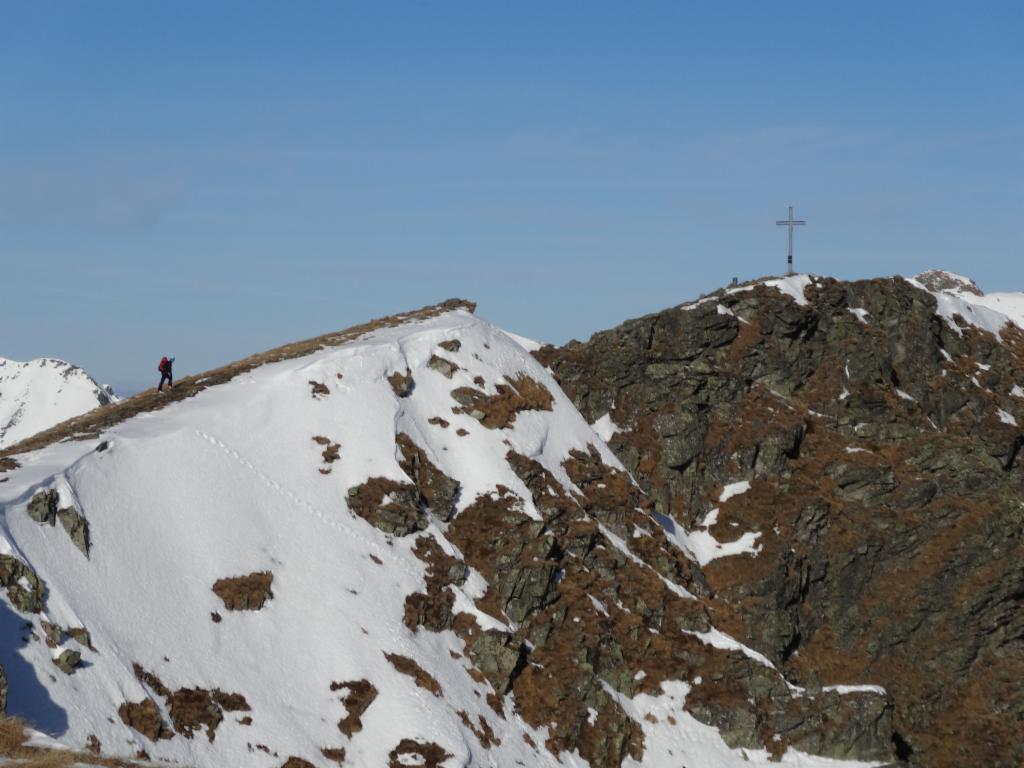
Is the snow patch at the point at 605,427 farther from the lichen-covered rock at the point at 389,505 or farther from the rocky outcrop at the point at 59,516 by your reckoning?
the rocky outcrop at the point at 59,516

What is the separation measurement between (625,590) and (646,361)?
2446 centimetres

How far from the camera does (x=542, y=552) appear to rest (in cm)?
5694


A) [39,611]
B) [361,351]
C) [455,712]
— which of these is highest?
[361,351]

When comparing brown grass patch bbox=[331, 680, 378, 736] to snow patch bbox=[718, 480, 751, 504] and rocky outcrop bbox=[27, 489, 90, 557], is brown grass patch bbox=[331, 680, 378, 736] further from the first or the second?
snow patch bbox=[718, 480, 751, 504]

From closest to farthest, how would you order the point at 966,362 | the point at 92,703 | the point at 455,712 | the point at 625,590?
1. the point at 92,703
2. the point at 455,712
3. the point at 625,590
4. the point at 966,362

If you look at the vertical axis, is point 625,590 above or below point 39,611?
below

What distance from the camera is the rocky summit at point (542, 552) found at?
42531 millimetres

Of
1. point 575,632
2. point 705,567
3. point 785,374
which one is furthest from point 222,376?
point 785,374

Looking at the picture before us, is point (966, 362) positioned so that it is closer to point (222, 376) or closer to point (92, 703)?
point (222, 376)

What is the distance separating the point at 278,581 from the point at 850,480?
1607 inches

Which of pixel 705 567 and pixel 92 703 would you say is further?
pixel 705 567

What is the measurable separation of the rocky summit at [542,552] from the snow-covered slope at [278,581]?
6.1 inches

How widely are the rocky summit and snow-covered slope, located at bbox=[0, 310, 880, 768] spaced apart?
0.15 metres

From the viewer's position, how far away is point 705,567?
219 ft
